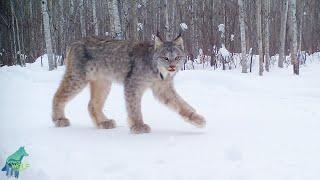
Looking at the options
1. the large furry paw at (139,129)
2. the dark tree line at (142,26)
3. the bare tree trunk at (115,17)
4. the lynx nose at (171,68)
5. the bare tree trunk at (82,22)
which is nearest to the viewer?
the lynx nose at (171,68)

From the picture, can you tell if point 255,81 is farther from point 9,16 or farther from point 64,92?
point 9,16

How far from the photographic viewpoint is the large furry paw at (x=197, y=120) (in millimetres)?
4633

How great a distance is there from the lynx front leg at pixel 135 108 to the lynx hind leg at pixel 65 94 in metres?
0.73

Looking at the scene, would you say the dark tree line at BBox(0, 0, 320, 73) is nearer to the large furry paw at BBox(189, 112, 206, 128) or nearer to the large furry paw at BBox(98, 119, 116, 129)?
the large furry paw at BBox(98, 119, 116, 129)

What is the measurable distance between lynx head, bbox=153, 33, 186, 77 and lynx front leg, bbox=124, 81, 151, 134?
354 millimetres

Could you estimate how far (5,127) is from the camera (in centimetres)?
502

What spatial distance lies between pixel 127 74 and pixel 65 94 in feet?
2.78

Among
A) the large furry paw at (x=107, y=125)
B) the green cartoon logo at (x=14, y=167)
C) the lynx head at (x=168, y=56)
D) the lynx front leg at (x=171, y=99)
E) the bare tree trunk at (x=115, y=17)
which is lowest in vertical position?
the green cartoon logo at (x=14, y=167)

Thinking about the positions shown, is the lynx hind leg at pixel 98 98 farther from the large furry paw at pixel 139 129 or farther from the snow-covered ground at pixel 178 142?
the large furry paw at pixel 139 129

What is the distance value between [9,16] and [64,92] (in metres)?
15.8

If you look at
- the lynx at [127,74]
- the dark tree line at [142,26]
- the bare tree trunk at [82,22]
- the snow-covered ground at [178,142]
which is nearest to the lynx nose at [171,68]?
the lynx at [127,74]

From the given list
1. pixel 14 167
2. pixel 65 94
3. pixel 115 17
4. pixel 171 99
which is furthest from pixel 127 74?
pixel 115 17

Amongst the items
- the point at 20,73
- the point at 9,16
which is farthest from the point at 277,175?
the point at 9,16

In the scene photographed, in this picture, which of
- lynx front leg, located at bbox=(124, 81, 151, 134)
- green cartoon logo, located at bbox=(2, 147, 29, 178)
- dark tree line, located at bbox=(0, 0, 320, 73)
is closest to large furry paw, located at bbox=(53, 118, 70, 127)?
lynx front leg, located at bbox=(124, 81, 151, 134)
